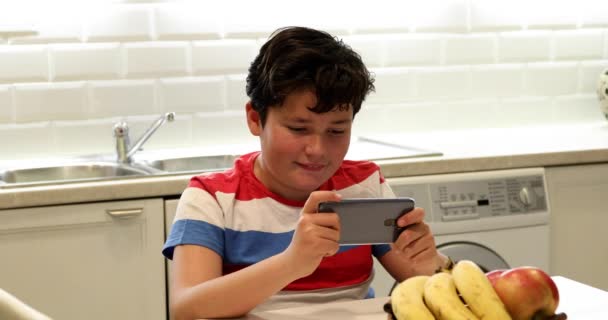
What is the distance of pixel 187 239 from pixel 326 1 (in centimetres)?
187

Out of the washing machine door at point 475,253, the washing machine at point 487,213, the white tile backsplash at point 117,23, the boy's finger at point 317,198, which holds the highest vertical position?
the white tile backsplash at point 117,23

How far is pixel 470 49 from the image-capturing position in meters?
3.66

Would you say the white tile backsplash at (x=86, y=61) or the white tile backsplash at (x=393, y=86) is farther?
the white tile backsplash at (x=393, y=86)

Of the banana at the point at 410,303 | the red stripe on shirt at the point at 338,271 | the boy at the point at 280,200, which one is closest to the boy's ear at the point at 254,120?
the boy at the point at 280,200

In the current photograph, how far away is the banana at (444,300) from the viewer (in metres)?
1.28

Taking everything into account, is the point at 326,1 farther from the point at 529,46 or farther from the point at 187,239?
the point at 187,239

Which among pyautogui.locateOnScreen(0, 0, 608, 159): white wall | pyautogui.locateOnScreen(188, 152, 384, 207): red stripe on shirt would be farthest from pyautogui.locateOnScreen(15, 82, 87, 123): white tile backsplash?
pyautogui.locateOnScreen(188, 152, 384, 207): red stripe on shirt

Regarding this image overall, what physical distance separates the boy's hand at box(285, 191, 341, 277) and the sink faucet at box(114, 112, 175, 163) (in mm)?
1520

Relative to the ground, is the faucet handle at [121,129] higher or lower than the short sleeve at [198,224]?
higher

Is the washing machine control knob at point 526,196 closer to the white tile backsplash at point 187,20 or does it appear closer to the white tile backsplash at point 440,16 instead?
the white tile backsplash at point 440,16

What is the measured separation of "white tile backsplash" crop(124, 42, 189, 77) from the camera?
10.6 feet

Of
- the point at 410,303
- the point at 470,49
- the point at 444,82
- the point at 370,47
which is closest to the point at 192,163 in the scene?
the point at 370,47

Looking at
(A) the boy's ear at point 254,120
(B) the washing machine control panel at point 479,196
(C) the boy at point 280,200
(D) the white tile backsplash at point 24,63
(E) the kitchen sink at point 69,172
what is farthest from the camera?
(D) the white tile backsplash at point 24,63

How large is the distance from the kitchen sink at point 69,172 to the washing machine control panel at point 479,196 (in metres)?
→ 0.87
